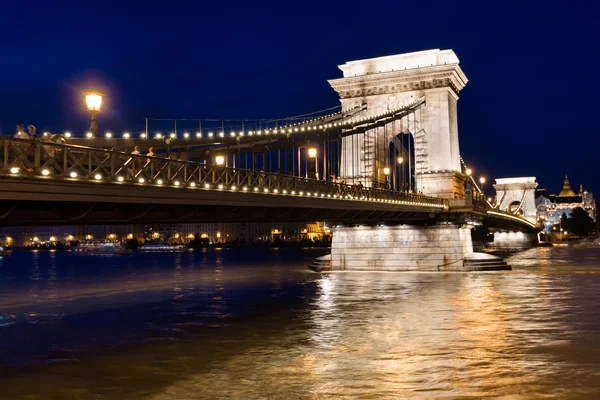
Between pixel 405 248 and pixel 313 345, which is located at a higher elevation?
pixel 405 248

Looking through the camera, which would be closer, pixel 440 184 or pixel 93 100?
pixel 93 100

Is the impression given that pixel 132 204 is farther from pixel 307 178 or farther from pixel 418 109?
pixel 418 109

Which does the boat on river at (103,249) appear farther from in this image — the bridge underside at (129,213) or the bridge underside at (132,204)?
the bridge underside at (132,204)

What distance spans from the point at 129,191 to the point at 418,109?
40.5 meters

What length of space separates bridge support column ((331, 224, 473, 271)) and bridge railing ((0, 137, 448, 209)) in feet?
69.0

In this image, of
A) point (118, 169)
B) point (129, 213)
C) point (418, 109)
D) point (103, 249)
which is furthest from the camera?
point (103, 249)

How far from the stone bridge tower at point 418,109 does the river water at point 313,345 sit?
20926 millimetres

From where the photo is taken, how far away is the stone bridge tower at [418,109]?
5350 cm

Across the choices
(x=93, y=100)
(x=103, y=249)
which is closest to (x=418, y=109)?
(x=93, y=100)

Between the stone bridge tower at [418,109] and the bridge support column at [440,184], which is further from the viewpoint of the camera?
the stone bridge tower at [418,109]

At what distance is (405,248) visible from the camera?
48938 mm

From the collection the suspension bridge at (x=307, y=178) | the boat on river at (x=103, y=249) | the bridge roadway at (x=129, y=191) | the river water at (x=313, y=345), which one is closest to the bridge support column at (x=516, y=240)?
the suspension bridge at (x=307, y=178)

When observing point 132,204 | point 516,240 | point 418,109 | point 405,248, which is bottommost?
point 516,240

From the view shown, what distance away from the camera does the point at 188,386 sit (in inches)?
547
